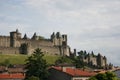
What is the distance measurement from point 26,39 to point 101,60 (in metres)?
37.5

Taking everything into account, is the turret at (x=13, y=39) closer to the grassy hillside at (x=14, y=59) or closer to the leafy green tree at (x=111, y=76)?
the grassy hillside at (x=14, y=59)

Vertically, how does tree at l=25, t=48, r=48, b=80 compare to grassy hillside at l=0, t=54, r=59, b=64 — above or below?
below

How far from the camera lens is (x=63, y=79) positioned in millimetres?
85625

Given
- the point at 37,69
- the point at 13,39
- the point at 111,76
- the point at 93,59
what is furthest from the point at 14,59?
the point at 111,76

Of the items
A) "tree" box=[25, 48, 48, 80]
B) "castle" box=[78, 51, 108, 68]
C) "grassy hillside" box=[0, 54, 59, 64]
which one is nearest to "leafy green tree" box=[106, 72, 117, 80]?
"tree" box=[25, 48, 48, 80]

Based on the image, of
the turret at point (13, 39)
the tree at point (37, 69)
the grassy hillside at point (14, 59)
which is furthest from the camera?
the turret at point (13, 39)

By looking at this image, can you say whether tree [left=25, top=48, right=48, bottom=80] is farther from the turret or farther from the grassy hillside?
the turret

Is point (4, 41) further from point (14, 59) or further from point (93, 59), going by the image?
point (93, 59)

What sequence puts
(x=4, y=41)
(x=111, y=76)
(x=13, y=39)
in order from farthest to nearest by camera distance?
(x=13, y=39) < (x=4, y=41) < (x=111, y=76)

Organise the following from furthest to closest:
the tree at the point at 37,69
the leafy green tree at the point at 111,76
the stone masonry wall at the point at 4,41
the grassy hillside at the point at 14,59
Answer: the stone masonry wall at the point at 4,41 → the grassy hillside at the point at 14,59 → the tree at the point at 37,69 → the leafy green tree at the point at 111,76

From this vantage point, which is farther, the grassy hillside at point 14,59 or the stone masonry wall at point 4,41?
the stone masonry wall at point 4,41

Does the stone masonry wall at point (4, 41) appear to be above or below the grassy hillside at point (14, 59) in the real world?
above

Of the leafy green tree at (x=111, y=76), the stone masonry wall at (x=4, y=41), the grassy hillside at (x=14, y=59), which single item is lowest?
the leafy green tree at (x=111, y=76)

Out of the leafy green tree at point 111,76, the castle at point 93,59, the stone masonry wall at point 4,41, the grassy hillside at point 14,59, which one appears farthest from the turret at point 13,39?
the leafy green tree at point 111,76
